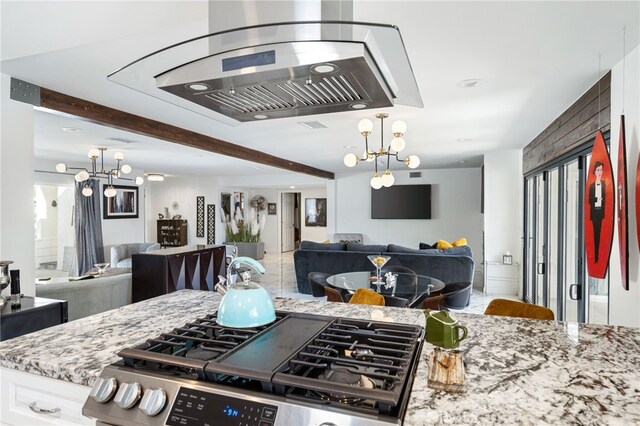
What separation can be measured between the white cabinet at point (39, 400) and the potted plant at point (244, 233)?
8.78m

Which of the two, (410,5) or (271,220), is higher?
(410,5)

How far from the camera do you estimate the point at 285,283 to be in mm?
7172

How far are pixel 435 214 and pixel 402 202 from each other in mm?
839

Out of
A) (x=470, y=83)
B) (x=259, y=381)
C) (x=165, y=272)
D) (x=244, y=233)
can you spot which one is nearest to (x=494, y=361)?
(x=259, y=381)

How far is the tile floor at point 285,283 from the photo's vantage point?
557cm

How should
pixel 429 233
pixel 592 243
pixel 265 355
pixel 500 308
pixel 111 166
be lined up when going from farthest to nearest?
1. pixel 429 233
2. pixel 111 166
3. pixel 592 243
4. pixel 500 308
5. pixel 265 355

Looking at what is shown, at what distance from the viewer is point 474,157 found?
6910 millimetres

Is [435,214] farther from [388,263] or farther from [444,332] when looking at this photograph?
[444,332]

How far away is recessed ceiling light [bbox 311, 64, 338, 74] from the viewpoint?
1079 millimetres

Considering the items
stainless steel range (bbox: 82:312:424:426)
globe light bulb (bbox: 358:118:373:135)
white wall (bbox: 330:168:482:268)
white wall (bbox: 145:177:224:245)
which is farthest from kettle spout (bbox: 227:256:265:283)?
white wall (bbox: 145:177:224:245)

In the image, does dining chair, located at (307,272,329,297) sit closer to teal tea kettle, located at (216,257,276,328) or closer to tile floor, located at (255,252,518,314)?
tile floor, located at (255,252,518,314)

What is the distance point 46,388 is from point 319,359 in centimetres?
90

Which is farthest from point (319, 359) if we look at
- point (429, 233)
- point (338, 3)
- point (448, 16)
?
point (429, 233)

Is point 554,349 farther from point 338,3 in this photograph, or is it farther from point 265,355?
point 338,3
